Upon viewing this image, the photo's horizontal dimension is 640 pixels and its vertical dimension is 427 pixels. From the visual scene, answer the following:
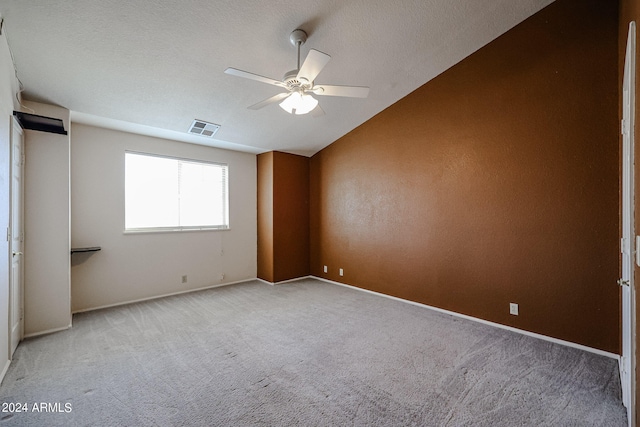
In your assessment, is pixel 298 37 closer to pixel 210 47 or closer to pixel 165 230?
pixel 210 47

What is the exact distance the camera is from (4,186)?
7.22 feet

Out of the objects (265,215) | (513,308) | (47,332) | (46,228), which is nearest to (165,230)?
(46,228)

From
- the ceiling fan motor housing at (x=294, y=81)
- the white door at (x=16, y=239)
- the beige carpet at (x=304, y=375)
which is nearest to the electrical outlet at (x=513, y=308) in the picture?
the beige carpet at (x=304, y=375)

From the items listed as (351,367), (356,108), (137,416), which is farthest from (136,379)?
(356,108)

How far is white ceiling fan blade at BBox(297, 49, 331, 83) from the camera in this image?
196 centimetres

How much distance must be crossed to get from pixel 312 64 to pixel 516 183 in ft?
8.58

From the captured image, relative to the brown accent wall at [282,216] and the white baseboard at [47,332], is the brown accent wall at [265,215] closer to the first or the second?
the brown accent wall at [282,216]

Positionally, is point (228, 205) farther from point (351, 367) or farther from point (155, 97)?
point (351, 367)

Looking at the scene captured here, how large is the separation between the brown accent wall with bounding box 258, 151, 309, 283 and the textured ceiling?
156 centimetres

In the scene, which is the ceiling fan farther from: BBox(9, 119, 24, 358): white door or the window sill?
the window sill

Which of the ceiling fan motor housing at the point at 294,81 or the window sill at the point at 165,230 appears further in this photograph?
the window sill at the point at 165,230

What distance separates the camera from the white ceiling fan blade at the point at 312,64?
196 cm

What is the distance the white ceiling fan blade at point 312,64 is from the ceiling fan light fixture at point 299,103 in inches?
6.2

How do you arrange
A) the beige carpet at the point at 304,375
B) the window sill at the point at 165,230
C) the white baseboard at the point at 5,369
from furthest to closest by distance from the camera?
the window sill at the point at 165,230 < the white baseboard at the point at 5,369 < the beige carpet at the point at 304,375
